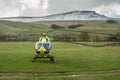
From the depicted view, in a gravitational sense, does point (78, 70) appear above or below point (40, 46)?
below

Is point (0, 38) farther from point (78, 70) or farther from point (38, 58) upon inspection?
point (78, 70)

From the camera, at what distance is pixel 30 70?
36750 millimetres

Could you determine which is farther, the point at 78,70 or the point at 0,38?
the point at 0,38

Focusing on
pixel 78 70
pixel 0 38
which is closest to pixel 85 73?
pixel 78 70

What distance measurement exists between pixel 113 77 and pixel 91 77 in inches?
102

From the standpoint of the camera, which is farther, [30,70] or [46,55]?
[46,55]

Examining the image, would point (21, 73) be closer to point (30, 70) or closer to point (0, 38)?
point (30, 70)

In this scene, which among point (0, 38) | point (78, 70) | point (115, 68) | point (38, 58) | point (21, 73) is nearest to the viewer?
point (21, 73)

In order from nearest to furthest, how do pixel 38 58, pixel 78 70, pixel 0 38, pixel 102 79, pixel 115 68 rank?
1. pixel 102 79
2. pixel 78 70
3. pixel 115 68
4. pixel 38 58
5. pixel 0 38

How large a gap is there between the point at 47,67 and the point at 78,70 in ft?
13.5

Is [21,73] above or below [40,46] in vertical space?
below

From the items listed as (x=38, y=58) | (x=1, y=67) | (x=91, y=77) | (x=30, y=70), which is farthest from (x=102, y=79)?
(x=38, y=58)

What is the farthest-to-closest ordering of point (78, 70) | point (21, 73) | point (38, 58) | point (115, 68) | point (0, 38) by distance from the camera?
point (0, 38)
point (38, 58)
point (115, 68)
point (78, 70)
point (21, 73)

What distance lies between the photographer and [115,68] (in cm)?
4175
